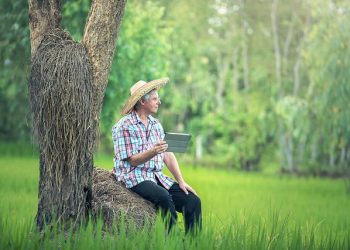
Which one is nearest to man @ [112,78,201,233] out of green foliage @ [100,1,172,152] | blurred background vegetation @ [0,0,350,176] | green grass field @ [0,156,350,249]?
green grass field @ [0,156,350,249]

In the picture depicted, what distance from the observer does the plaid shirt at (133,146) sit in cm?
719

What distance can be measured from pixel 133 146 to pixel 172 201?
1.90ft

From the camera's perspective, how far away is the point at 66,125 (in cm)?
674

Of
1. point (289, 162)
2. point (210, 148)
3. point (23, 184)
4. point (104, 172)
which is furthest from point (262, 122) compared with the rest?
point (104, 172)

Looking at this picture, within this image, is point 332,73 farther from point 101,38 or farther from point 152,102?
point 101,38

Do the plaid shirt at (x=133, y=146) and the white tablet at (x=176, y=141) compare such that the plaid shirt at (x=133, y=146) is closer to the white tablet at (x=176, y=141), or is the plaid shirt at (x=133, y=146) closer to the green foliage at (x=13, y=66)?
the white tablet at (x=176, y=141)

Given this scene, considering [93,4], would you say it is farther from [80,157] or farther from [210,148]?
[210,148]

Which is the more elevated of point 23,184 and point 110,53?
point 110,53

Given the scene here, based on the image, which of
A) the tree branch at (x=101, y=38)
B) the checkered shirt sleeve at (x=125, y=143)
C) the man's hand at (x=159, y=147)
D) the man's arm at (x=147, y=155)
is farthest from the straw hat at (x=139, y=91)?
the man's hand at (x=159, y=147)

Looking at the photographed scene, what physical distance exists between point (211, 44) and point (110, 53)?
2676 cm

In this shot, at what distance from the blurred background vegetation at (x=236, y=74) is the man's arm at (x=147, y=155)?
7.46m

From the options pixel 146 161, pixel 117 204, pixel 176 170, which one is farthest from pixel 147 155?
pixel 176 170

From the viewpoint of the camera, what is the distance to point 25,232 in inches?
271

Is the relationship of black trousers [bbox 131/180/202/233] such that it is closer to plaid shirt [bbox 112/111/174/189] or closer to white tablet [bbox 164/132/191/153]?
plaid shirt [bbox 112/111/174/189]
